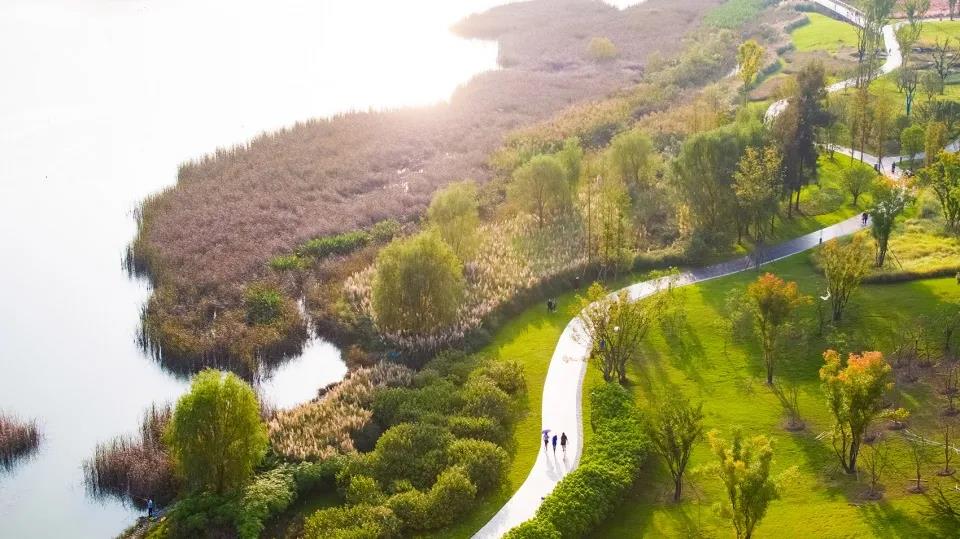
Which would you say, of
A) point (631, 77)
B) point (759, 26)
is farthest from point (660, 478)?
point (759, 26)

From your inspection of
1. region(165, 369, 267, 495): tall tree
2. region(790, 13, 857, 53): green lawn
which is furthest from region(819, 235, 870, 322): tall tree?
region(790, 13, 857, 53): green lawn

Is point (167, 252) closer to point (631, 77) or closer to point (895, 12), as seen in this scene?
point (631, 77)

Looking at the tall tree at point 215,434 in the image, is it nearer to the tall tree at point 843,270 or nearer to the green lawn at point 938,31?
the tall tree at point 843,270

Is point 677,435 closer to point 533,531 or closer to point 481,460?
point 533,531

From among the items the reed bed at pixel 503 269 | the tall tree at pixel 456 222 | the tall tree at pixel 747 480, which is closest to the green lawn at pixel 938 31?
the reed bed at pixel 503 269

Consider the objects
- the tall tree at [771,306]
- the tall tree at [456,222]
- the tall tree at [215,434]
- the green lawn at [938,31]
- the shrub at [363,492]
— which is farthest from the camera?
the green lawn at [938,31]

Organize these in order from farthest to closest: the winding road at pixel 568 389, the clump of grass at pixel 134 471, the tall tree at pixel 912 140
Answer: the tall tree at pixel 912 140
the clump of grass at pixel 134 471
the winding road at pixel 568 389

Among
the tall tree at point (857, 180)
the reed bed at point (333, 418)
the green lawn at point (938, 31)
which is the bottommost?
the reed bed at point (333, 418)

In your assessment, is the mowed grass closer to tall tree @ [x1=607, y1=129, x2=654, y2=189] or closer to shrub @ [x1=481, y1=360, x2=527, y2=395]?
shrub @ [x1=481, y1=360, x2=527, y2=395]

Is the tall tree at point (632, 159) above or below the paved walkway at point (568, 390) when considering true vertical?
above
